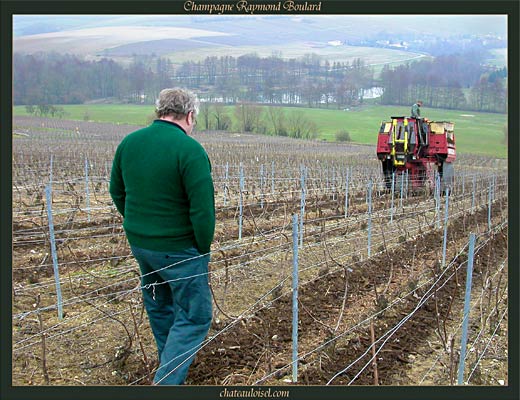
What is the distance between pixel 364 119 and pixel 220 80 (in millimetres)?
14909

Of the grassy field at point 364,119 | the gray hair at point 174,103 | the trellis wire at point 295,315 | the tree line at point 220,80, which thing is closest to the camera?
the gray hair at point 174,103

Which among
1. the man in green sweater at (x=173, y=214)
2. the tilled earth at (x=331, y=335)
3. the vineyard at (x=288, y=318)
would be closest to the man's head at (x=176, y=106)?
the man in green sweater at (x=173, y=214)

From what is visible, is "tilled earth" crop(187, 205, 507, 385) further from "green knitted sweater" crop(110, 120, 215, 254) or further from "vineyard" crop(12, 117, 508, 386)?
"green knitted sweater" crop(110, 120, 215, 254)

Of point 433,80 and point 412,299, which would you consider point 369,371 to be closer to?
point 412,299

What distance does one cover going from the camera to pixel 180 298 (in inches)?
135

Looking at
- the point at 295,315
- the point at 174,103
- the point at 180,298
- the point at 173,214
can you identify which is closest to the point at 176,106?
the point at 174,103

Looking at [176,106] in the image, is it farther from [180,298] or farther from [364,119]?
[364,119]

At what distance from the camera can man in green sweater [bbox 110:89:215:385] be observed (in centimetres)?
320

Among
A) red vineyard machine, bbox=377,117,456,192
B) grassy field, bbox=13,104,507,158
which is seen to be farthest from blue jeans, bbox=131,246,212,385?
grassy field, bbox=13,104,507,158

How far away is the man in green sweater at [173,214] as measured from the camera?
3197mm

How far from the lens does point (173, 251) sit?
3320mm

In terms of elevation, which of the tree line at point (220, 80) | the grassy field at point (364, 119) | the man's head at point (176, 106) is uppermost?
the tree line at point (220, 80)

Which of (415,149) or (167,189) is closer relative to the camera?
(167,189)

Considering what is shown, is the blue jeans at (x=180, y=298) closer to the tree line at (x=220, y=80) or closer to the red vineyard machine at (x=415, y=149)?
the red vineyard machine at (x=415, y=149)
